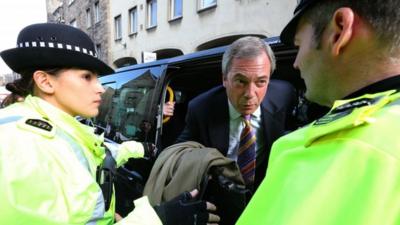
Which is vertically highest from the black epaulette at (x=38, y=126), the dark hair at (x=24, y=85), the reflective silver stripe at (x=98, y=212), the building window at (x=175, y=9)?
the building window at (x=175, y=9)

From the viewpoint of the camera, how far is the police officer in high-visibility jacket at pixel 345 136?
1.66 ft

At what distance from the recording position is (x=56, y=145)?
1.16 meters

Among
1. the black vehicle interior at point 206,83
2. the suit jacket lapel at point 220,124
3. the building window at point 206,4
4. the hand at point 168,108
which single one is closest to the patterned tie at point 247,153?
the suit jacket lapel at point 220,124

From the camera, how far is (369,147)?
53 cm

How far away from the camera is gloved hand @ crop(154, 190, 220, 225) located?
139 cm

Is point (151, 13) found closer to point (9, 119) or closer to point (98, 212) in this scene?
point (9, 119)

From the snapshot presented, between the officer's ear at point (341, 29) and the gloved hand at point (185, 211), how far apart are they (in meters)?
0.95

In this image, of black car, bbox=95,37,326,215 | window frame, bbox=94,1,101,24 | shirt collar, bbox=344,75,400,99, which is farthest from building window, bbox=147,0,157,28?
shirt collar, bbox=344,75,400,99

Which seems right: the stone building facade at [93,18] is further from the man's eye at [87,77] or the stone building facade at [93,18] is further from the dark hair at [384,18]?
the dark hair at [384,18]

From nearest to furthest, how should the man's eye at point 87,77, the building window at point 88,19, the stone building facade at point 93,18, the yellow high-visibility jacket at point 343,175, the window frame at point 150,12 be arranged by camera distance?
the yellow high-visibility jacket at point 343,175 < the man's eye at point 87,77 < the window frame at point 150,12 < the stone building facade at point 93,18 < the building window at point 88,19

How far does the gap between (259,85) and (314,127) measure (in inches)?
51.4

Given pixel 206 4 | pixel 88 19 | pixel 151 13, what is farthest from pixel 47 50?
pixel 88 19

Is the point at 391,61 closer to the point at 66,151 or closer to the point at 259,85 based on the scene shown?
the point at 66,151

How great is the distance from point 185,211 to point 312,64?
90cm
